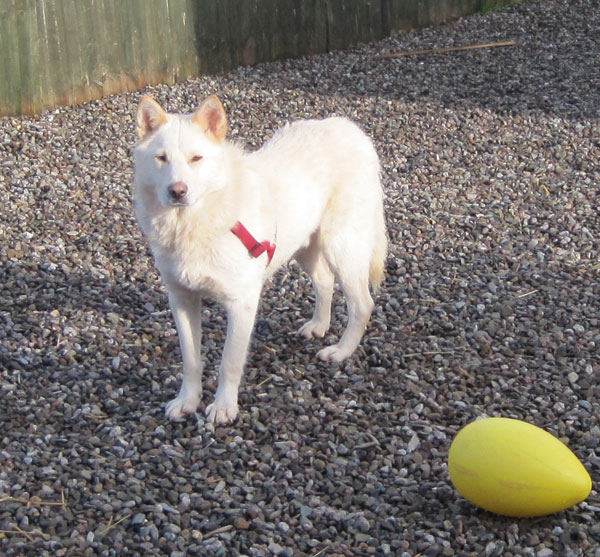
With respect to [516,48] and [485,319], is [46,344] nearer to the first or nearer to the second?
[485,319]

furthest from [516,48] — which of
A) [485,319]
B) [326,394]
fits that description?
[326,394]

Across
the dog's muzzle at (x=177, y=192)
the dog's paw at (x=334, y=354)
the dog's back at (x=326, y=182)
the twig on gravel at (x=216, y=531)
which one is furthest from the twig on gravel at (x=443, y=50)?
the twig on gravel at (x=216, y=531)

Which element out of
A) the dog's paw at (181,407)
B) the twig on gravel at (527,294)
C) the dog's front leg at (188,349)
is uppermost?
the dog's front leg at (188,349)

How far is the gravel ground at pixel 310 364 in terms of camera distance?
3123 millimetres

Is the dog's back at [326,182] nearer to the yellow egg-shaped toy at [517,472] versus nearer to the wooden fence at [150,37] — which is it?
the yellow egg-shaped toy at [517,472]

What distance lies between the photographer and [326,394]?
13.1 ft

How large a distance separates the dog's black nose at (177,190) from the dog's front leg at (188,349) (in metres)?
0.53

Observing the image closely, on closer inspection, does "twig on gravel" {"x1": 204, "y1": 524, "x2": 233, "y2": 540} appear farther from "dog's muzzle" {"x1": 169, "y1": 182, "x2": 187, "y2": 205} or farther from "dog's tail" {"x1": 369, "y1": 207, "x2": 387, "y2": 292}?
"dog's tail" {"x1": 369, "y1": 207, "x2": 387, "y2": 292}

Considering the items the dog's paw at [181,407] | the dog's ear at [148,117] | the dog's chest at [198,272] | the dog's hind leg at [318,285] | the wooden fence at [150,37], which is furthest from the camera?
the wooden fence at [150,37]

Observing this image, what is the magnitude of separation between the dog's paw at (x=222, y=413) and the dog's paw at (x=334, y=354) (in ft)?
2.19

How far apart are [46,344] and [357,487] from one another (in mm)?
1934

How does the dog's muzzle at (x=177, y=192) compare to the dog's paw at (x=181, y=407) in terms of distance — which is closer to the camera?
the dog's muzzle at (x=177, y=192)

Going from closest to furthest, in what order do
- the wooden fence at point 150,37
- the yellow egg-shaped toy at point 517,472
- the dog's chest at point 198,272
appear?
the yellow egg-shaped toy at point 517,472 → the dog's chest at point 198,272 → the wooden fence at point 150,37

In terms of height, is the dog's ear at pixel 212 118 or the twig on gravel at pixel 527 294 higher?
the dog's ear at pixel 212 118
